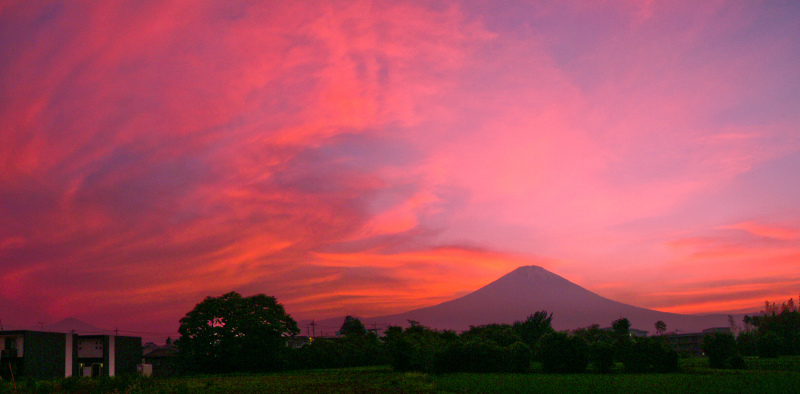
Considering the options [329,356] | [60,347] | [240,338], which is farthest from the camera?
[329,356]

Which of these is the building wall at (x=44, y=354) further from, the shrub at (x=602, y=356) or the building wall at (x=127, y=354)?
the shrub at (x=602, y=356)

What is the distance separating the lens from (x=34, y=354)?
131 feet

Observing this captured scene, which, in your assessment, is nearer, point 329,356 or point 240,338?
point 240,338

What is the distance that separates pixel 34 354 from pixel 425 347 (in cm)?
2983

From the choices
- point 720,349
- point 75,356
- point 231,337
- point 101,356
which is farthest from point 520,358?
point 75,356

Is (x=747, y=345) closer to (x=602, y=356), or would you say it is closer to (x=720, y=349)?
(x=720, y=349)

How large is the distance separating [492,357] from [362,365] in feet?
80.4

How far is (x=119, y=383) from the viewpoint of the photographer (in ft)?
88.4

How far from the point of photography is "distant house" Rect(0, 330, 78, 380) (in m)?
38.8

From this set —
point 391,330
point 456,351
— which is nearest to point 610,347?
point 456,351

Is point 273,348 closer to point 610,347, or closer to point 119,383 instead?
point 119,383

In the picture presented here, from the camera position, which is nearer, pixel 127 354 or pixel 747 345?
pixel 127 354

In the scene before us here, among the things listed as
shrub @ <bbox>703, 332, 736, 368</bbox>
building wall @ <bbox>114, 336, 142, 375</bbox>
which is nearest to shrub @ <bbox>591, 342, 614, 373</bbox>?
shrub @ <bbox>703, 332, 736, 368</bbox>

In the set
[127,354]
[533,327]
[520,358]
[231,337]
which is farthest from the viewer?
[533,327]
